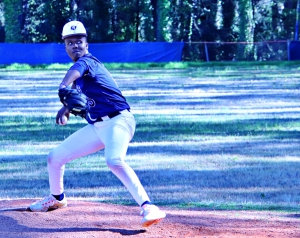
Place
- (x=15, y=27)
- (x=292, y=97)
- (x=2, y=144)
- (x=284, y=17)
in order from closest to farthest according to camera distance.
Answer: (x=2, y=144) < (x=292, y=97) < (x=15, y=27) < (x=284, y=17)

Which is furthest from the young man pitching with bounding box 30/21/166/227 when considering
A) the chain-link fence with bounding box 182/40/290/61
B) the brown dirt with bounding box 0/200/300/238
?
the chain-link fence with bounding box 182/40/290/61

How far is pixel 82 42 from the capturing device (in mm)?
6820

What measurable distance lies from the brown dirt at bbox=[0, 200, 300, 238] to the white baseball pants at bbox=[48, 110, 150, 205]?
0.40 m

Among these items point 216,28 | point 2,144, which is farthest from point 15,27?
point 2,144

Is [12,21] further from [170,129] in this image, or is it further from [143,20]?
[170,129]

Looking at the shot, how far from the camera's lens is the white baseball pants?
6566mm

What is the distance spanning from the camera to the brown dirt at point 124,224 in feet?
21.7

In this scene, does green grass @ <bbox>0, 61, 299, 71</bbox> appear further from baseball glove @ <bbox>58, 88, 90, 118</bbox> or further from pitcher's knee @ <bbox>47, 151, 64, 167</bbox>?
baseball glove @ <bbox>58, 88, 90, 118</bbox>

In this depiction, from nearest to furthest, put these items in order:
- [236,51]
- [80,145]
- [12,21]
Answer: [80,145]
[236,51]
[12,21]

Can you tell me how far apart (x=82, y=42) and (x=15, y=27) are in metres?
50.0

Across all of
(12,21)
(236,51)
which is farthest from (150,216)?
(12,21)

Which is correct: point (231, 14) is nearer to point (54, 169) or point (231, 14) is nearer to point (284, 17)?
point (284, 17)

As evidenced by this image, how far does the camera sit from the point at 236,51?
180ft

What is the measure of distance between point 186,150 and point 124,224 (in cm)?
698
